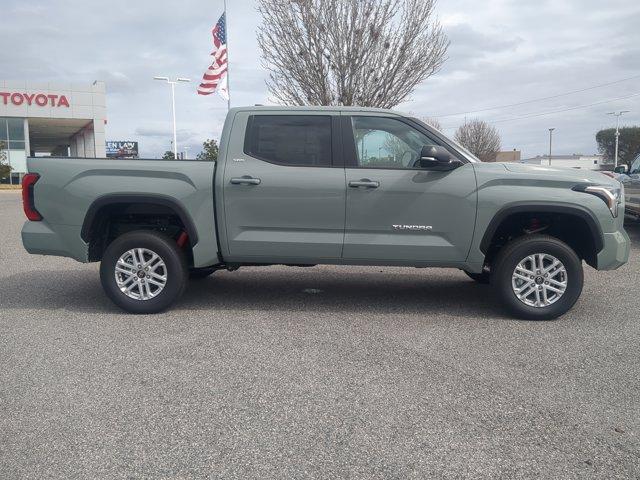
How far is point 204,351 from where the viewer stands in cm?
456

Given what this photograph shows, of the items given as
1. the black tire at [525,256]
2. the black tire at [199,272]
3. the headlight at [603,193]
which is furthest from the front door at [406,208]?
the black tire at [199,272]

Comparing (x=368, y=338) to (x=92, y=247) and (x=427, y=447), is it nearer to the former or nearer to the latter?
(x=427, y=447)

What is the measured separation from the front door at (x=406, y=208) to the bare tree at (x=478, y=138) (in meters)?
43.4

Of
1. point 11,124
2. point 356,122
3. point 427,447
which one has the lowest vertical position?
point 427,447

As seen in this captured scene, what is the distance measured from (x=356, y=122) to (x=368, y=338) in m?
2.16

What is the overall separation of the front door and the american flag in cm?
1581

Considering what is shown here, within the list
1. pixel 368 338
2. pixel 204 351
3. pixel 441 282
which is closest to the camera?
pixel 204 351

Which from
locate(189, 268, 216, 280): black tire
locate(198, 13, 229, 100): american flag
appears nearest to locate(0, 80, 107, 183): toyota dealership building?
locate(198, 13, 229, 100): american flag

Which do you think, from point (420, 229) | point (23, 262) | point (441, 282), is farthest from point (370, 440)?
point (23, 262)

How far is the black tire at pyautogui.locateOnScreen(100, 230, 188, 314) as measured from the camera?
558cm

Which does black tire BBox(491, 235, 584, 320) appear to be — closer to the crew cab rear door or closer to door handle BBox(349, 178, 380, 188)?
door handle BBox(349, 178, 380, 188)

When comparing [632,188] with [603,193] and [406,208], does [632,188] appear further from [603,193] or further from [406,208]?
[406,208]

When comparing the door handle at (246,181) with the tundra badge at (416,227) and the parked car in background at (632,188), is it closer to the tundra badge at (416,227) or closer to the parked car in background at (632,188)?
the tundra badge at (416,227)

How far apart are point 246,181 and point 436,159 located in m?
1.81
